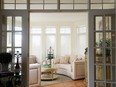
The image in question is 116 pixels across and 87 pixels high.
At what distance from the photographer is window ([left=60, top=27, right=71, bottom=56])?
976cm

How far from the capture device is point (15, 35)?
405cm

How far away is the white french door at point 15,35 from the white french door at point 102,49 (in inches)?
60.6

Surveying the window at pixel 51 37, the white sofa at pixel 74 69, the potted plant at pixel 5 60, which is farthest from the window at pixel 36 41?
the potted plant at pixel 5 60

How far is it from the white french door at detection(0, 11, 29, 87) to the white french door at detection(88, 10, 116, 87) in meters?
1.54

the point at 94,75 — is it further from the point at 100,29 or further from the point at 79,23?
the point at 79,23

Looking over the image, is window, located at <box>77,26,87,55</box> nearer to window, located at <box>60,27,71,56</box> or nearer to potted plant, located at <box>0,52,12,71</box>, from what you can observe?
window, located at <box>60,27,71,56</box>

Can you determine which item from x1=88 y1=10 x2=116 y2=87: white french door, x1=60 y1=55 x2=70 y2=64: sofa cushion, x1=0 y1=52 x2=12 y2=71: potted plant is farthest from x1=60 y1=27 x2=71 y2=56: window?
x1=0 y1=52 x2=12 y2=71: potted plant

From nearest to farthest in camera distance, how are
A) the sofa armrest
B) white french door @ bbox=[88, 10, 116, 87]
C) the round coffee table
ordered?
white french door @ bbox=[88, 10, 116, 87] → the sofa armrest → the round coffee table

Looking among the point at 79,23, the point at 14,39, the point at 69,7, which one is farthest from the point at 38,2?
the point at 79,23

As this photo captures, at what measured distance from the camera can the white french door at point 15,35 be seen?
401 cm

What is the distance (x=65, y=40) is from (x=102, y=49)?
229 inches

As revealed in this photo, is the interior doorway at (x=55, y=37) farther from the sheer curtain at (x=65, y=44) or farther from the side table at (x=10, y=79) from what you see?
the side table at (x=10, y=79)

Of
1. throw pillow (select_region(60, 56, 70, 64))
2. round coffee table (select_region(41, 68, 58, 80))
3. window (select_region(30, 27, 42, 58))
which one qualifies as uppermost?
window (select_region(30, 27, 42, 58))

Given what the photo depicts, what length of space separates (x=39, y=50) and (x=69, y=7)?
20.2 ft
